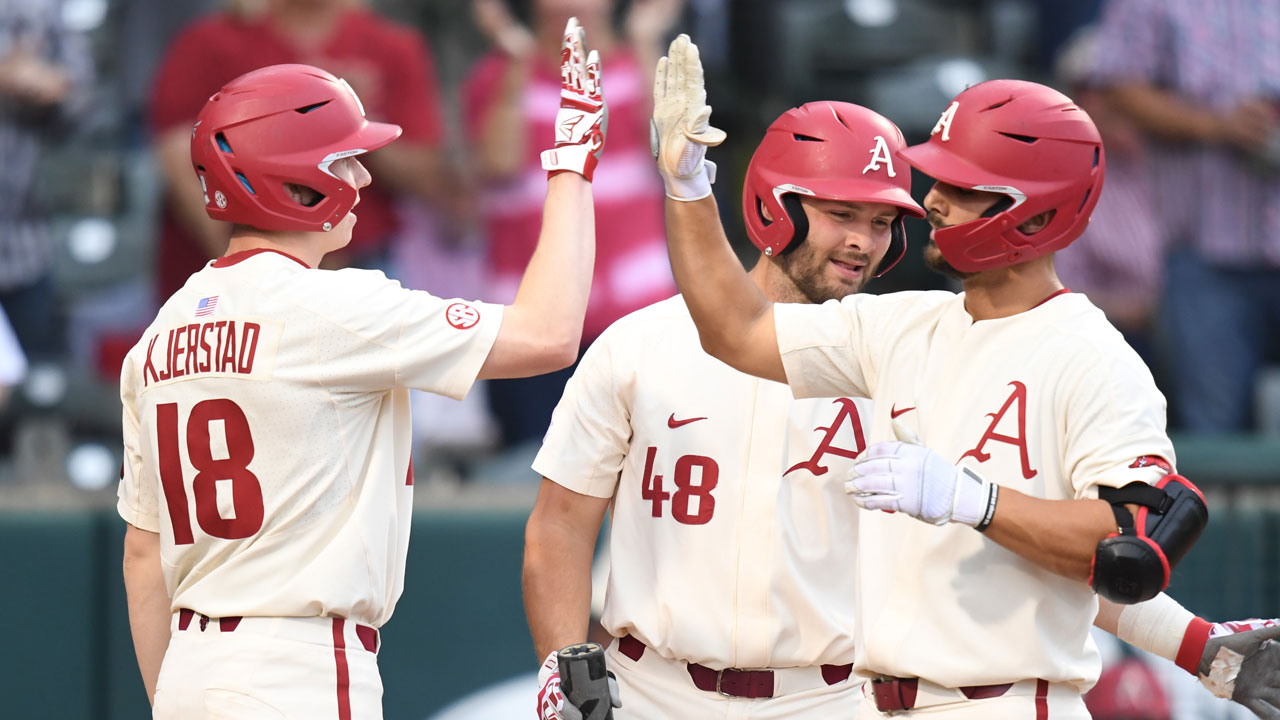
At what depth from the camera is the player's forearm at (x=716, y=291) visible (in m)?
3.28

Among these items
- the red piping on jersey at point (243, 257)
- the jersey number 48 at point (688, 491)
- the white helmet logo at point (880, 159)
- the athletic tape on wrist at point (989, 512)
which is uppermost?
the white helmet logo at point (880, 159)

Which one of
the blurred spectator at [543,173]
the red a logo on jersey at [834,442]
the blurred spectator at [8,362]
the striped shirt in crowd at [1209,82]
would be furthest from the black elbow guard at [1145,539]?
the striped shirt in crowd at [1209,82]

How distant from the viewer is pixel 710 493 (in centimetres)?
380

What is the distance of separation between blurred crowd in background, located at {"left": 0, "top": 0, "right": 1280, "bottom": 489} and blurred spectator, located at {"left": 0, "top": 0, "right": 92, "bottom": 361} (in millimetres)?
10

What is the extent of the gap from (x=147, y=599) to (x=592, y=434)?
1126 mm

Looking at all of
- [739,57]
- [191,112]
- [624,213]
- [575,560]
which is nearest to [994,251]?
[575,560]

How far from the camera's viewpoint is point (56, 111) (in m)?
7.27

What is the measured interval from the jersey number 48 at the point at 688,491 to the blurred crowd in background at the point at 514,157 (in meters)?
2.60

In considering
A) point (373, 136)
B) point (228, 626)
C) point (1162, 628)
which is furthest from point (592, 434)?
point (1162, 628)

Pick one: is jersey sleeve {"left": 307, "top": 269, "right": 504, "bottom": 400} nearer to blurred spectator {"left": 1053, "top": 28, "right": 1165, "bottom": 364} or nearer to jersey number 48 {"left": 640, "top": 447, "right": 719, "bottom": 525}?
jersey number 48 {"left": 640, "top": 447, "right": 719, "bottom": 525}

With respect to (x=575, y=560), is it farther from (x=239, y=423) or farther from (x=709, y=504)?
(x=239, y=423)

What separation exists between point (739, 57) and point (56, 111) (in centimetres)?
337

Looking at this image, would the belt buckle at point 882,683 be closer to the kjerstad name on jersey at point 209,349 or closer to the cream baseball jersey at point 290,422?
the cream baseball jersey at point 290,422

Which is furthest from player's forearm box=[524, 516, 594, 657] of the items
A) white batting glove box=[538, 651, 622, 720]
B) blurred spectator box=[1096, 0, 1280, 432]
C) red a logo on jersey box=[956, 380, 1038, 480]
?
blurred spectator box=[1096, 0, 1280, 432]
